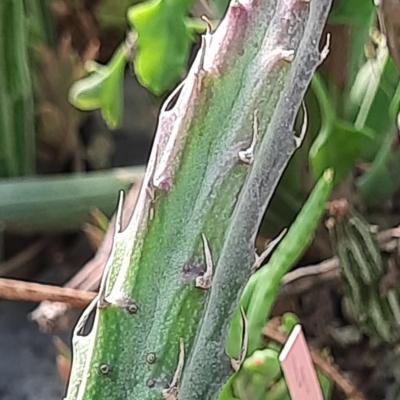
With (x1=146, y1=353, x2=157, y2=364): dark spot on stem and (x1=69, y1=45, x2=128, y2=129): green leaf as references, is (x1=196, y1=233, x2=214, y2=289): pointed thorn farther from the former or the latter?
(x1=69, y1=45, x2=128, y2=129): green leaf

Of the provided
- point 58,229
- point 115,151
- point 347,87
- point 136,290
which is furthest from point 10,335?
point 136,290

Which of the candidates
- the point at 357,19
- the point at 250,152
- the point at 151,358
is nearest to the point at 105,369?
the point at 151,358

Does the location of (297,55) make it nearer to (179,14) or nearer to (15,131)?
(179,14)

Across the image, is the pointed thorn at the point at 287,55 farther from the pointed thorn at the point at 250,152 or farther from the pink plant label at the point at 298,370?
the pink plant label at the point at 298,370

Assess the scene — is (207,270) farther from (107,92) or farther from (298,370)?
(107,92)

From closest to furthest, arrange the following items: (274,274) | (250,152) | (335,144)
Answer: (250,152)
(274,274)
(335,144)

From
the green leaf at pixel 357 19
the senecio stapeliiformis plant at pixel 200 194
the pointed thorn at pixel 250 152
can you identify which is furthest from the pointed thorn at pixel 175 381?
the green leaf at pixel 357 19

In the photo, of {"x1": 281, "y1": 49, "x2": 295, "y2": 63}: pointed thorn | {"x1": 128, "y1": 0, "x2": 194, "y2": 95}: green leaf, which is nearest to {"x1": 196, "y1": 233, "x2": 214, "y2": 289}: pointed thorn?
{"x1": 281, "y1": 49, "x2": 295, "y2": 63}: pointed thorn
